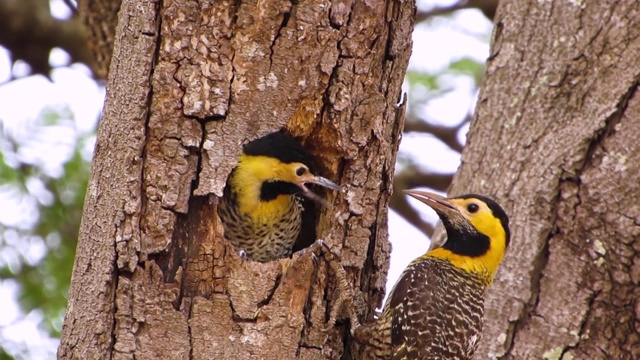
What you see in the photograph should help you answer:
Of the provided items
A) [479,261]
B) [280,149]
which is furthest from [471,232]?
[280,149]

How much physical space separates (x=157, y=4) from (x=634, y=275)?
282 cm

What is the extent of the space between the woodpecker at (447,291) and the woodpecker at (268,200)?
63 centimetres

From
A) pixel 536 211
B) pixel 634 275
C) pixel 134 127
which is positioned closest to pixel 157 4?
pixel 134 127

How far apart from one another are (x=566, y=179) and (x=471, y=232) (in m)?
0.59

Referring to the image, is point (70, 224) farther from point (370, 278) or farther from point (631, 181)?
point (631, 181)

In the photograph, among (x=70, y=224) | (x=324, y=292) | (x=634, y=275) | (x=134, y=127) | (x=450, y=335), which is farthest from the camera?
(x=70, y=224)

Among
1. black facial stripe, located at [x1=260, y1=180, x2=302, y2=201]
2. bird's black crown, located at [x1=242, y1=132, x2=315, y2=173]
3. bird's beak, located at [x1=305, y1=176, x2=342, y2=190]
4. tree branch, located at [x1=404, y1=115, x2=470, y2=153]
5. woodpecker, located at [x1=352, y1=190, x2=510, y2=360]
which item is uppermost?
tree branch, located at [x1=404, y1=115, x2=470, y2=153]

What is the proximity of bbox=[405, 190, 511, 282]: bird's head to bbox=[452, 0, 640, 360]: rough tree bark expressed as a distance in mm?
106

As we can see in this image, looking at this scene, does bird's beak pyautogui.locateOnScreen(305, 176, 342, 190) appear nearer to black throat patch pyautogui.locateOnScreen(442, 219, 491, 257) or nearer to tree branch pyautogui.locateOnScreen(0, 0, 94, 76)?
black throat patch pyautogui.locateOnScreen(442, 219, 491, 257)

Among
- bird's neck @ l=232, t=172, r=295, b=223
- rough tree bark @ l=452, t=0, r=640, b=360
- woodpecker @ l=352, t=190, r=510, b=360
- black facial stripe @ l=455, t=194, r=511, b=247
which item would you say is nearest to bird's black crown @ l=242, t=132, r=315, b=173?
bird's neck @ l=232, t=172, r=295, b=223

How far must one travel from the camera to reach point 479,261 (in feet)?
16.1

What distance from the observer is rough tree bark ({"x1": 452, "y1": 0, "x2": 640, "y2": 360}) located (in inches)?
183

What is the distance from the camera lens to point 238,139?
3533mm

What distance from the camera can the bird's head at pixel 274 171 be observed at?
12.6 feet
